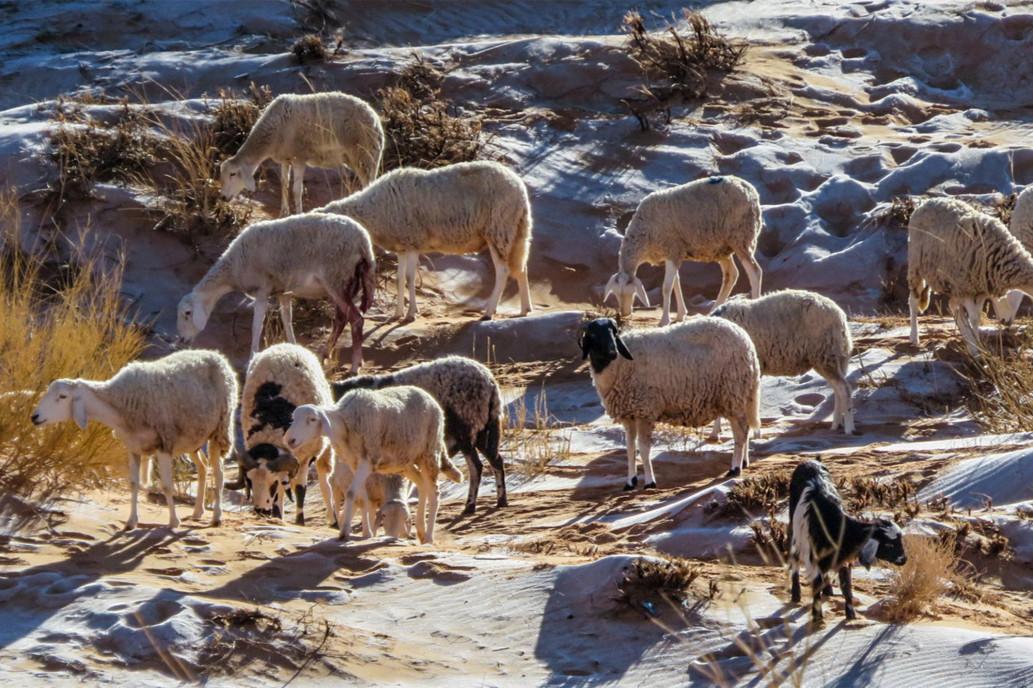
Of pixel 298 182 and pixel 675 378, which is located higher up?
pixel 298 182

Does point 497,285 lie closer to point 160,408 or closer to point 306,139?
point 306,139

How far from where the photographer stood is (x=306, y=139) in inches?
747

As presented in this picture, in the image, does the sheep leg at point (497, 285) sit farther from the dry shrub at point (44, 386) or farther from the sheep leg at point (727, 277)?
the dry shrub at point (44, 386)

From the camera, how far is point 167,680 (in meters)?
7.91

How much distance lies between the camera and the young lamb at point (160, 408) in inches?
396

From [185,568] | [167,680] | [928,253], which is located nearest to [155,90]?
[928,253]

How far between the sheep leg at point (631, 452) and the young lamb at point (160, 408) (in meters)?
2.99

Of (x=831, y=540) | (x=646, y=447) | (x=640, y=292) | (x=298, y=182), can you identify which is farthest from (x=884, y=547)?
(x=298, y=182)

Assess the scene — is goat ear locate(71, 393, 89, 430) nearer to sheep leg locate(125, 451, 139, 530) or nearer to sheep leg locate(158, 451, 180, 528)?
sheep leg locate(125, 451, 139, 530)

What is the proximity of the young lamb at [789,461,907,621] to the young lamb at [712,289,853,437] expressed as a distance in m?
5.18

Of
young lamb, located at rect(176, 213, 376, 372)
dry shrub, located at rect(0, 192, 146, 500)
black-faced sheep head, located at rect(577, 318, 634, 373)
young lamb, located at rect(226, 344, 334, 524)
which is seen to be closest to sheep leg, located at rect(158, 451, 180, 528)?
dry shrub, located at rect(0, 192, 146, 500)

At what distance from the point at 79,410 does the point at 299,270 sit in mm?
5610

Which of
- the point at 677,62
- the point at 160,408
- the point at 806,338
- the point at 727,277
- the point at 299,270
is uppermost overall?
the point at 677,62

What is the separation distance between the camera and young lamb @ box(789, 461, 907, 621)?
809 cm
